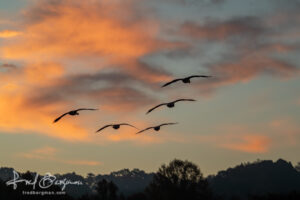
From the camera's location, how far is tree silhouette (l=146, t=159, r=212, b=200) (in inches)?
5037

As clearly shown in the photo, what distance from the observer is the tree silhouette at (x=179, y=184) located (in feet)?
420

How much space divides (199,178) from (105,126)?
270 ft

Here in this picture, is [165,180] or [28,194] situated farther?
[165,180]

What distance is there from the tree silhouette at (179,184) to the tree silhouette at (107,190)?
9967 mm

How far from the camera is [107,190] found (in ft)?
452

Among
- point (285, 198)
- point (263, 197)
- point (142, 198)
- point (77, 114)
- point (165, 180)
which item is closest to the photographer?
point (77, 114)

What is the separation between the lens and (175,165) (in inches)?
5399

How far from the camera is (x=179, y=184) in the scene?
133 m

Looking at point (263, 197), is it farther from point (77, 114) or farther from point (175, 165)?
point (77, 114)

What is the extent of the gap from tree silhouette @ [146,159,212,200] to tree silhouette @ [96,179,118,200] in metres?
9.97

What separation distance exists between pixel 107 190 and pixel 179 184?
→ 2007cm

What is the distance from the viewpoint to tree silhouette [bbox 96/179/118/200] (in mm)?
135125

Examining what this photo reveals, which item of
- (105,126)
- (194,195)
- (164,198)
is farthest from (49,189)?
(105,126)

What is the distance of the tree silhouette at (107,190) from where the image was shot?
443 feet
